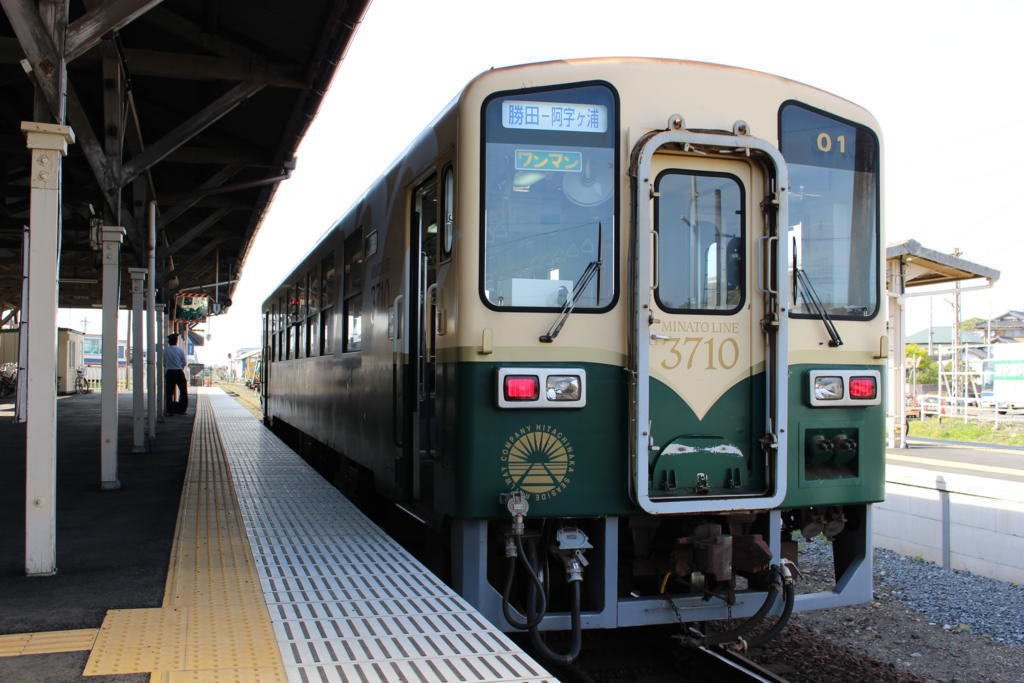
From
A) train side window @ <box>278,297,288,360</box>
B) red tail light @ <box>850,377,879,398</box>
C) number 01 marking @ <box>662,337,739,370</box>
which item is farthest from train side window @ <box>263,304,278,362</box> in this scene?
red tail light @ <box>850,377,879,398</box>

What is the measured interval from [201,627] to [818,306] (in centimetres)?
321

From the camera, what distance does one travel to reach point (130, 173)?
8.33 m

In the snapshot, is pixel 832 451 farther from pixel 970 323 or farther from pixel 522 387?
pixel 970 323

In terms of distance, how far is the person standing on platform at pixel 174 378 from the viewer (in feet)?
58.9

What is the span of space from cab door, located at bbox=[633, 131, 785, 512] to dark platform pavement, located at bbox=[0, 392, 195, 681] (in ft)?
8.13

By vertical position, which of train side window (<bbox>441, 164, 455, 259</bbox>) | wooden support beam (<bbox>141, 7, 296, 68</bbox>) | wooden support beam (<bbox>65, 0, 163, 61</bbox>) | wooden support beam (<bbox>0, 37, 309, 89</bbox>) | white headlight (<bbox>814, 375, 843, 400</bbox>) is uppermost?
wooden support beam (<bbox>141, 7, 296, 68</bbox>)

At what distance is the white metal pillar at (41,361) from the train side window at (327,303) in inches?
129

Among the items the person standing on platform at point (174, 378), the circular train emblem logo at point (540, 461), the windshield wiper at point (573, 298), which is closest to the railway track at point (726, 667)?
the circular train emblem logo at point (540, 461)

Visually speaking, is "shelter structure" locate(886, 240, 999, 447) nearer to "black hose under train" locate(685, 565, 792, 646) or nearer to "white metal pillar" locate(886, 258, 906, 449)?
"white metal pillar" locate(886, 258, 906, 449)

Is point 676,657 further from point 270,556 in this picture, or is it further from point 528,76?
point 528,76

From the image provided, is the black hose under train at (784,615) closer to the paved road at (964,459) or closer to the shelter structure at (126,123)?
the shelter structure at (126,123)

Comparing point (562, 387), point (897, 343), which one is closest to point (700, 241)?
point (562, 387)

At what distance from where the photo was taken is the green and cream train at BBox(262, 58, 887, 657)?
4000 millimetres

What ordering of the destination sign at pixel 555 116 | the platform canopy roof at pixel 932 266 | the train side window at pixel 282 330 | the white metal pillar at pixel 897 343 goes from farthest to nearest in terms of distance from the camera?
the white metal pillar at pixel 897 343 < the train side window at pixel 282 330 < the platform canopy roof at pixel 932 266 < the destination sign at pixel 555 116
